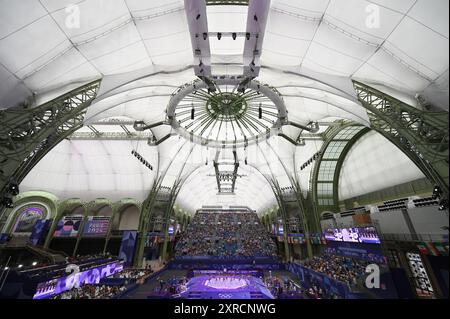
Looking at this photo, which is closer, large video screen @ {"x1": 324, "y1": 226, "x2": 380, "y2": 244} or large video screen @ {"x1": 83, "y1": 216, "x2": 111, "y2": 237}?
large video screen @ {"x1": 324, "y1": 226, "x2": 380, "y2": 244}

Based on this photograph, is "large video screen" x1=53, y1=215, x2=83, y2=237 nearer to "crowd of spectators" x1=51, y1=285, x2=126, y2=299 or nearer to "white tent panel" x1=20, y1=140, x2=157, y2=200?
"white tent panel" x1=20, y1=140, x2=157, y2=200

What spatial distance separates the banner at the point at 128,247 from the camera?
2938 centimetres

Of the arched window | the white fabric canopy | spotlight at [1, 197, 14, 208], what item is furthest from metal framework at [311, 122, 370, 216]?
the arched window

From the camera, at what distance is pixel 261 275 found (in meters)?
29.0

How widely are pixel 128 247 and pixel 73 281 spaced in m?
12.5

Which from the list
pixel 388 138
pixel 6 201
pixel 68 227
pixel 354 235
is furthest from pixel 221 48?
pixel 68 227

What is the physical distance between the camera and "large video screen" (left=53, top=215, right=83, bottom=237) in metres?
31.3

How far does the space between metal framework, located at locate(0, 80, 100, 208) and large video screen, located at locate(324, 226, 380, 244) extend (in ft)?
88.2

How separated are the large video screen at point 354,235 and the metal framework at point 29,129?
26878 mm

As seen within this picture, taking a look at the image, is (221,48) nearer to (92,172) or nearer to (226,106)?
(226,106)

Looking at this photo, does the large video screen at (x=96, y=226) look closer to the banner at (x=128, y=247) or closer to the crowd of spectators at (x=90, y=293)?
the banner at (x=128, y=247)

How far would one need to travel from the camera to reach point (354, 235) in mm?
20969

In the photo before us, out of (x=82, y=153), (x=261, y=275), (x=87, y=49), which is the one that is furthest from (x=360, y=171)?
→ (x=82, y=153)

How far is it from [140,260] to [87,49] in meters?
30.7
